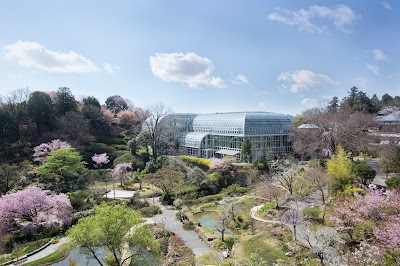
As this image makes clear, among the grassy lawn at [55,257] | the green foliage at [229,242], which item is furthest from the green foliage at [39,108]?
the green foliage at [229,242]

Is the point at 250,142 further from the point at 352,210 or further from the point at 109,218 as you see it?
the point at 109,218

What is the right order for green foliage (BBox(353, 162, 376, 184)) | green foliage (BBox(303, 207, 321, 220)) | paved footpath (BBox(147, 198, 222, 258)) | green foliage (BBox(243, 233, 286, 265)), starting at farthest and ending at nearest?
green foliage (BBox(353, 162, 376, 184))
green foliage (BBox(303, 207, 321, 220))
paved footpath (BBox(147, 198, 222, 258))
green foliage (BBox(243, 233, 286, 265))

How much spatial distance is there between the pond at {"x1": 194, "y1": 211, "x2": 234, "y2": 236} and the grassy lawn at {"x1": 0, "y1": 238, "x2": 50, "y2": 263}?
11887 millimetres

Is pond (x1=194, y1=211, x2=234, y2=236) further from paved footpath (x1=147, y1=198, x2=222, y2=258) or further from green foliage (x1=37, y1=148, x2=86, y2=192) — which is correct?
green foliage (x1=37, y1=148, x2=86, y2=192)

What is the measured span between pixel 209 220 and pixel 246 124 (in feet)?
66.8

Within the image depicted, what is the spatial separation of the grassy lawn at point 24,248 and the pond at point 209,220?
11.9 meters

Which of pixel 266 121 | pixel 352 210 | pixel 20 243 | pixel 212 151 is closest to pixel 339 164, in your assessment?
pixel 352 210

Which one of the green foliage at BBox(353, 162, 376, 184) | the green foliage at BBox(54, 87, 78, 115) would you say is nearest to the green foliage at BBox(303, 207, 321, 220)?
the green foliage at BBox(353, 162, 376, 184)

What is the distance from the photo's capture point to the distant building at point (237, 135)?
41.8 meters

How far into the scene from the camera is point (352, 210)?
16.3 meters

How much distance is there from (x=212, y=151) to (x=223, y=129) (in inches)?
160

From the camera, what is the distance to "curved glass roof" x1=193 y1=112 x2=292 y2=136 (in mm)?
42162

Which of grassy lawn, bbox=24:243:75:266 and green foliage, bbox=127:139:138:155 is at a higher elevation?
green foliage, bbox=127:139:138:155

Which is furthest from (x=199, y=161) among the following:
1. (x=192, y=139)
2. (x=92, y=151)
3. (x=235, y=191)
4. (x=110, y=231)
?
(x=110, y=231)
